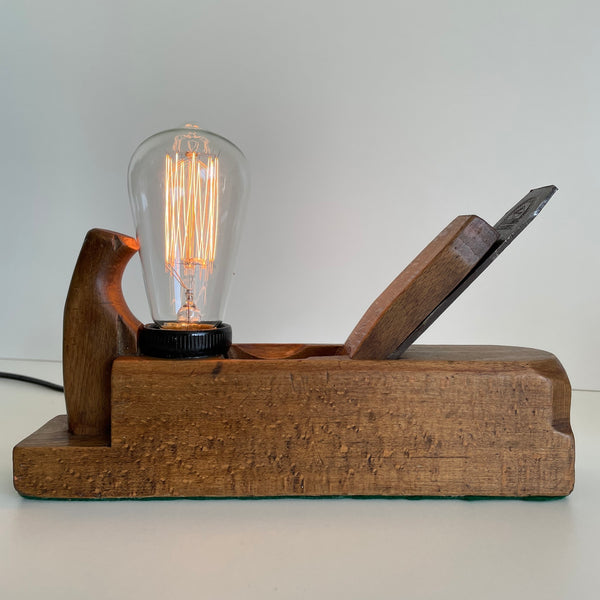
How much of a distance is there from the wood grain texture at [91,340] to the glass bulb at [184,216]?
0.10 m

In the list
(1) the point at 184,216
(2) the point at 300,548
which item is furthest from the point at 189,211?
(2) the point at 300,548

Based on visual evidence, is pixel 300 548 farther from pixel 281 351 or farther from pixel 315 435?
pixel 281 351

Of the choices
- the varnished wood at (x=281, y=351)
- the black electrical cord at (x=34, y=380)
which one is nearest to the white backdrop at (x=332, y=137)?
the black electrical cord at (x=34, y=380)

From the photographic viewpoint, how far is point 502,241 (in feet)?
2.75

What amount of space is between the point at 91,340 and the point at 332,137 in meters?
1.11

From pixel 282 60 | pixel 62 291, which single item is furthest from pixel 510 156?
pixel 62 291

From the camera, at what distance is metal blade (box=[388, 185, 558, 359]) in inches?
32.5

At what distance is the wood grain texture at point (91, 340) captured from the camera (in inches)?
35.3

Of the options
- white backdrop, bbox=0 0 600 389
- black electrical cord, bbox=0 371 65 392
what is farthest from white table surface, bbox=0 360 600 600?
white backdrop, bbox=0 0 600 389

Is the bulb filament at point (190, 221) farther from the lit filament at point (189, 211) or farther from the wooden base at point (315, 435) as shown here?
the wooden base at point (315, 435)

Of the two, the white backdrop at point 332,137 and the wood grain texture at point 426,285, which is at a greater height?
the white backdrop at point 332,137

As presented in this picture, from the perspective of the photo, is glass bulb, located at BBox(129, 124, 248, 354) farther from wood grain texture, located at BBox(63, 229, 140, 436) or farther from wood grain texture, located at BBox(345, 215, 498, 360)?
wood grain texture, located at BBox(345, 215, 498, 360)

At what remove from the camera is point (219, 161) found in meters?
1.03

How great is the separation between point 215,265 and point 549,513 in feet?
2.20
